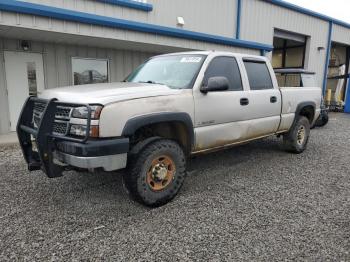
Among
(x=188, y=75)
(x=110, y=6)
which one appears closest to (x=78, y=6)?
(x=110, y=6)

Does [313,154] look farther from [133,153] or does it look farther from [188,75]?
[133,153]

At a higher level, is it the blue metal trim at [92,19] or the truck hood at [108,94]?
the blue metal trim at [92,19]

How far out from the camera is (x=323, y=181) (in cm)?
463

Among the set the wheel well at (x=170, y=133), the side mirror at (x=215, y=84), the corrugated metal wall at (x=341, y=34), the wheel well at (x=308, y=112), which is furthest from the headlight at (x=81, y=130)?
the corrugated metal wall at (x=341, y=34)

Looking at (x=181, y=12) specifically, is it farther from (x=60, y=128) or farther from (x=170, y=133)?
(x=60, y=128)

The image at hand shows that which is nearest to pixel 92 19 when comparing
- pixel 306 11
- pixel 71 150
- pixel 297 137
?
pixel 71 150

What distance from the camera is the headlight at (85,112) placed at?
295cm

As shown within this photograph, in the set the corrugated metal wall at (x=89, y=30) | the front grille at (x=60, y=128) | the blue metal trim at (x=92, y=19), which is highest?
the blue metal trim at (x=92, y=19)

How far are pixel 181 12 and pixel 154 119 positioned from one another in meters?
9.08

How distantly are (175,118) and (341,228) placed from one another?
7.43ft

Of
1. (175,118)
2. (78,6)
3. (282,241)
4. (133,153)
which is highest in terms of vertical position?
(78,6)

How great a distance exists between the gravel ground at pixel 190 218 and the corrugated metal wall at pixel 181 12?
562 centimetres

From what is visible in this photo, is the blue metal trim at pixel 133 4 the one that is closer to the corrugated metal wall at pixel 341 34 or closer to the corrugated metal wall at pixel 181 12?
the corrugated metal wall at pixel 181 12

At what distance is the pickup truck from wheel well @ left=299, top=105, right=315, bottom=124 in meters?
1.43
